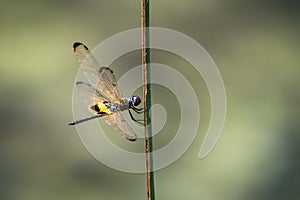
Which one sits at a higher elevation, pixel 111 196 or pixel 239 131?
pixel 239 131

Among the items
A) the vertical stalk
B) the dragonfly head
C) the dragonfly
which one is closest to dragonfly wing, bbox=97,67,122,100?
the dragonfly

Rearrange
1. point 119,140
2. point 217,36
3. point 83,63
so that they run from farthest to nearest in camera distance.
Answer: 1. point 217,36
2. point 119,140
3. point 83,63

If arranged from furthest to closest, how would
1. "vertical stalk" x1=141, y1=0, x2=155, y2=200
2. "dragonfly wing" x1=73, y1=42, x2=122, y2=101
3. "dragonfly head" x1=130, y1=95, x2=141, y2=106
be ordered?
1. "dragonfly wing" x1=73, y1=42, x2=122, y2=101
2. "dragonfly head" x1=130, y1=95, x2=141, y2=106
3. "vertical stalk" x1=141, y1=0, x2=155, y2=200

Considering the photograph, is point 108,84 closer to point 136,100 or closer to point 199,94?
point 136,100

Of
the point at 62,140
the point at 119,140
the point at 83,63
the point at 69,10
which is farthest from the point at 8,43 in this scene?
the point at 83,63

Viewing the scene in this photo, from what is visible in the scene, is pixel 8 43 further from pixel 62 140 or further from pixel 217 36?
pixel 217 36

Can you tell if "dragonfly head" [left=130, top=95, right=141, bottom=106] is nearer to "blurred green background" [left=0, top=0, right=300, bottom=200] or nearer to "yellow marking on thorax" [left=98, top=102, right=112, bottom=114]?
"yellow marking on thorax" [left=98, top=102, right=112, bottom=114]

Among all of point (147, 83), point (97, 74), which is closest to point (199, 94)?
point (97, 74)
